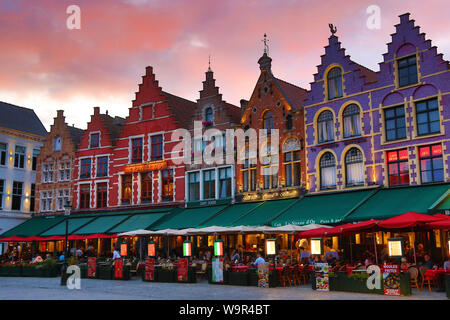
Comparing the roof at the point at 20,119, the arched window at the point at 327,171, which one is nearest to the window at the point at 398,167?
the arched window at the point at 327,171

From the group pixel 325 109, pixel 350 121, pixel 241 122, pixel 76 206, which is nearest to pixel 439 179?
pixel 350 121

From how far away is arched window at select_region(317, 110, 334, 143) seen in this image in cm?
2644

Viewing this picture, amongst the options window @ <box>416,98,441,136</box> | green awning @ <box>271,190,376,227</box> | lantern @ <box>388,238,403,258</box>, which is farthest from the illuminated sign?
lantern @ <box>388,238,403,258</box>

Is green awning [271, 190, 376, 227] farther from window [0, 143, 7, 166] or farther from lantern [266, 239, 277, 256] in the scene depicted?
window [0, 143, 7, 166]

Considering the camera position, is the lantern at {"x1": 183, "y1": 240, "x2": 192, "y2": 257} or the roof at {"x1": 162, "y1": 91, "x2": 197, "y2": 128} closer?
the lantern at {"x1": 183, "y1": 240, "x2": 192, "y2": 257}

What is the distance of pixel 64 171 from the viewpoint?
40094 millimetres

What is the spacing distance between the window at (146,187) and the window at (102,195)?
3663 mm

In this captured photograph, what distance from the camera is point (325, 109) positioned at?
2662 cm

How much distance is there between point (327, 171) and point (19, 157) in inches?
1135

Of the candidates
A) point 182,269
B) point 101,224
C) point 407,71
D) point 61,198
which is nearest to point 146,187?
point 101,224

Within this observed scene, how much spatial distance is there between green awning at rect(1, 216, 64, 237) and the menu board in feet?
89.5

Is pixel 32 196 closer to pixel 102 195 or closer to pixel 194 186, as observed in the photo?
pixel 102 195

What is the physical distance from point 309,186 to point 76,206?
66.0 ft

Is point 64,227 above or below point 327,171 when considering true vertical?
below
